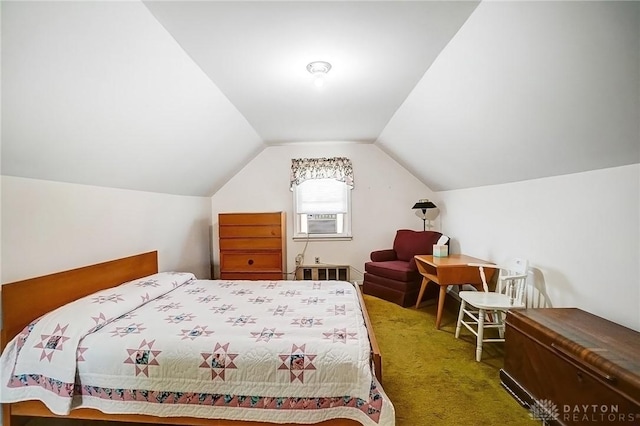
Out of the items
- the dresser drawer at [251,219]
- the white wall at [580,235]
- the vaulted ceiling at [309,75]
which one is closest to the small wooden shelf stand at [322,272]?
the dresser drawer at [251,219]

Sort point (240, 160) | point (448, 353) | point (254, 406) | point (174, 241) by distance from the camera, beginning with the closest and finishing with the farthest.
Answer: point (254, 406) → point (448, 353) → point (174, 241) → point (240, 160)

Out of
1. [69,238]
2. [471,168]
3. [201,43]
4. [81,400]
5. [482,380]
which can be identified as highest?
[201,43]

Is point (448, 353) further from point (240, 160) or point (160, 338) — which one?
point (240, 160)

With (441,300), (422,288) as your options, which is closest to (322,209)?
(422,288)

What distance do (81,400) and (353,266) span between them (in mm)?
3536

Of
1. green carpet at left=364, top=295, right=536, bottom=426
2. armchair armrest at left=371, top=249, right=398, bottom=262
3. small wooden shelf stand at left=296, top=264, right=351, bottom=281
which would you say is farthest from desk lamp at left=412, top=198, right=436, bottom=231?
green carpet at left=364, top=295, right=536, bottom=426

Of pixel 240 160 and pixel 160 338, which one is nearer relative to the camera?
pixel 160 338

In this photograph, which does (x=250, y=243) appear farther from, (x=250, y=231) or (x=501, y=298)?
(x=501, y=298)

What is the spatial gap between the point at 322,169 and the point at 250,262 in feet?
5.85

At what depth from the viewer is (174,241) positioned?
3416 mm

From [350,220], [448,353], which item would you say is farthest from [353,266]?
[448,353]

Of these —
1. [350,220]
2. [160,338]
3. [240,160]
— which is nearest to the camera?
[160,338]

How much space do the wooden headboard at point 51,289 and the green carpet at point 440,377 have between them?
2.27m

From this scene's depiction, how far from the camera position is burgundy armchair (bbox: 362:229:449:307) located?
3.56 metres
